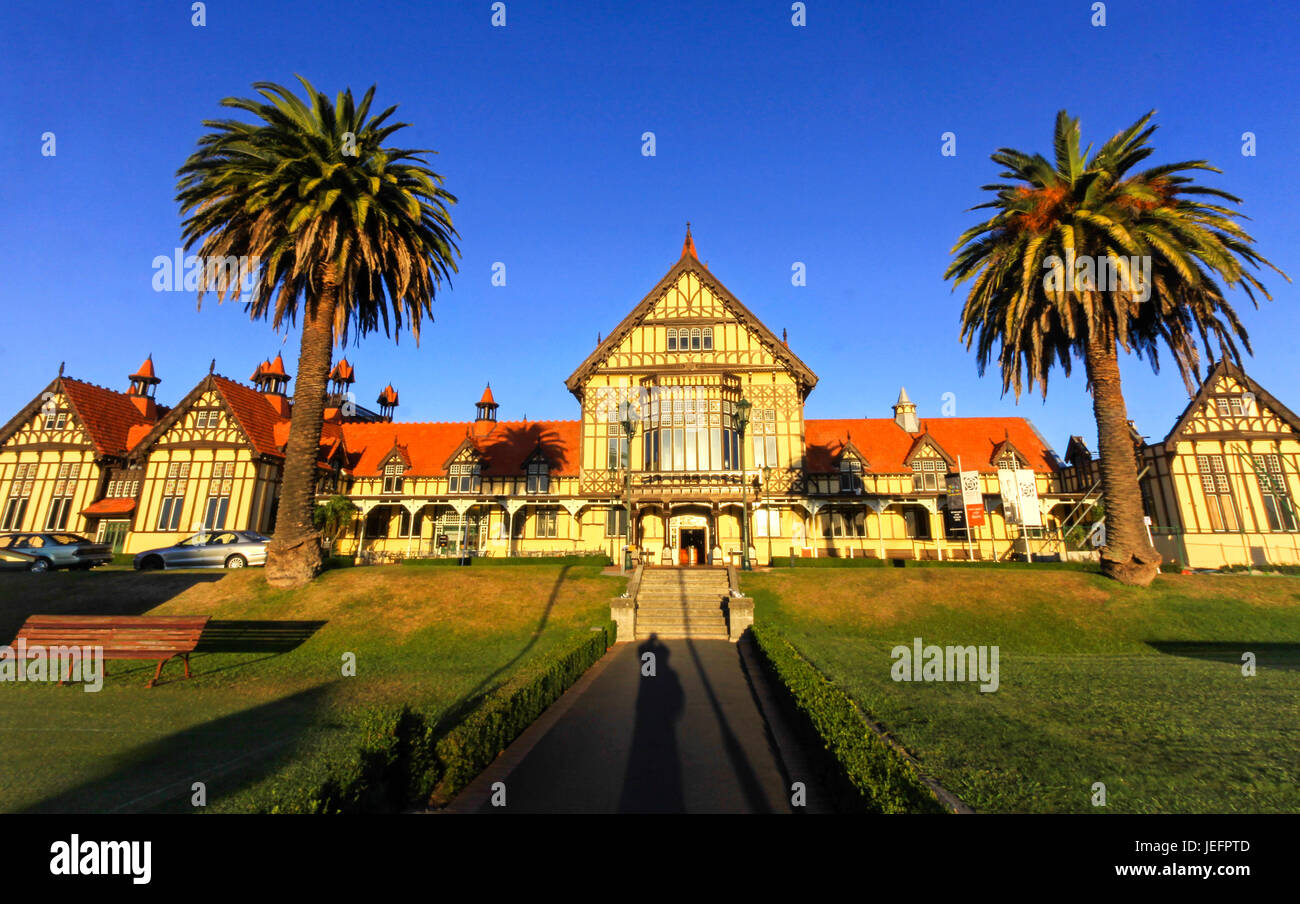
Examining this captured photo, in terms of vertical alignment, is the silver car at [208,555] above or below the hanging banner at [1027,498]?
below

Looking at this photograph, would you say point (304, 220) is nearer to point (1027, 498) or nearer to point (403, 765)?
point (403, 765)

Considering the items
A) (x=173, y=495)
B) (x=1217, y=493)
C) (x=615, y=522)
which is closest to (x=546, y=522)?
(x=615, y=522)

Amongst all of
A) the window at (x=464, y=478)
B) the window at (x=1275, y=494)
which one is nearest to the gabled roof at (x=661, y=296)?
the window at (x=464, y=478)

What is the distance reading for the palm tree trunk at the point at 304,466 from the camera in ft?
72.0

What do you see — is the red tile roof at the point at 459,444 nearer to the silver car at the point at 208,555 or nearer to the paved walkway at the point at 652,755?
the silver car at the point at 208,555

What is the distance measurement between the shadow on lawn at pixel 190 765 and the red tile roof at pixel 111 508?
122 ft

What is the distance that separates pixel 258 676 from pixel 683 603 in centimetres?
1397

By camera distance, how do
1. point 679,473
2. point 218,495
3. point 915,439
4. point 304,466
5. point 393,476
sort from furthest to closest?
1. point 915,439
2. point 393,476
3. point 218,495
4. point 679,473
5. point 304,466

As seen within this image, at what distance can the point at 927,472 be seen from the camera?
37938 millimetres

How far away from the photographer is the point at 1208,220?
74.5 ft

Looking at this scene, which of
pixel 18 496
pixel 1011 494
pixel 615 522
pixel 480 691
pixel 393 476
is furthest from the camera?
pixel 393 476
